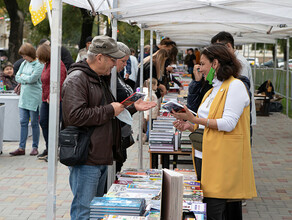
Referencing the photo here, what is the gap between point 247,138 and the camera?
13.2ft

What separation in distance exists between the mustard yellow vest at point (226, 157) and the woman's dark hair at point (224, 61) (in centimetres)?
6

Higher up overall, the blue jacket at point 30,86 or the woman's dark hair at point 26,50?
the woman's dark hair at point 26,50

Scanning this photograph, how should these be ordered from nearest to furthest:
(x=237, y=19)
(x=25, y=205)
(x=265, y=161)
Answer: (x=237, y=19) < (x=25, y=205) < (x=265, y=161)

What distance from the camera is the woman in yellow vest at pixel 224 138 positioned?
3.89m

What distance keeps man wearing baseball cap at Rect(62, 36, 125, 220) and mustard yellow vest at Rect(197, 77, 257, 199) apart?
78 cm

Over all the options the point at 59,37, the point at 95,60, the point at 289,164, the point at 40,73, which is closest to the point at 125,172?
the point at 95,60

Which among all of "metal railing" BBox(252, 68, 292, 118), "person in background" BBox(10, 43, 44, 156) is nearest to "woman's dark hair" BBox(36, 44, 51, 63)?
"person in background" BBox(10, 43, 44, 156)

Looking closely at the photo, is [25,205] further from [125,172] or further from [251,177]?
[251,177]

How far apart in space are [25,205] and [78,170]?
290cm

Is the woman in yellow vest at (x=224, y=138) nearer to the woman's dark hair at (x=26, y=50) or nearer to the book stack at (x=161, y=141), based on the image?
the book stack at (x=161, y=141)

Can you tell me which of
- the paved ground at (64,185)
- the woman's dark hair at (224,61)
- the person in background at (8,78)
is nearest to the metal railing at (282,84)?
the paved ground at (64,185)

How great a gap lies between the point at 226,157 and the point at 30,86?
18.9ft

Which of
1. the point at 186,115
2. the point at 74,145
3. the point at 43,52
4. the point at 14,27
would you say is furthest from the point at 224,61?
the point at 14,27

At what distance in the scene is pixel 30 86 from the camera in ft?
29.5
